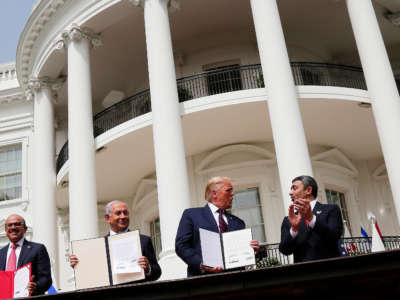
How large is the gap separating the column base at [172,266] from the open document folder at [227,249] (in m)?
6.58

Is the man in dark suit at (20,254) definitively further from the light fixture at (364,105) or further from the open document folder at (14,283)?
the light fixture at (364,105)

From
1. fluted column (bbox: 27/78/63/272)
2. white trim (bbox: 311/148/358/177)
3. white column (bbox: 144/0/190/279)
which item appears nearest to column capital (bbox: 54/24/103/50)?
fluted column (bbox: 27/78/63/272)

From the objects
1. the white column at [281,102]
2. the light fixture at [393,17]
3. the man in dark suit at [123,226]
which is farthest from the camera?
the light fixture at [393,17]

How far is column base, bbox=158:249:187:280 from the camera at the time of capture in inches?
426

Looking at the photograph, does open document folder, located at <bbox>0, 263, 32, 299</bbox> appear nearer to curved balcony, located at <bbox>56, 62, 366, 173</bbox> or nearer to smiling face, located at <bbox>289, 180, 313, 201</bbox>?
smiling face, located at <bbox>289, 180, 313, 201</bbox>

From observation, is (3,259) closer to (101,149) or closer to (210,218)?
(210,218)

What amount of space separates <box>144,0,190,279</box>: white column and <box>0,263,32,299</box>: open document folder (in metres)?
6.27

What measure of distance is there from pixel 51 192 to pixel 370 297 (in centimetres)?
1381

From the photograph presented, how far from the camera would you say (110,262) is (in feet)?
15.2

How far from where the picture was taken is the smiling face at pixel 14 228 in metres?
5.61

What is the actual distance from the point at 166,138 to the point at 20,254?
21.4ft

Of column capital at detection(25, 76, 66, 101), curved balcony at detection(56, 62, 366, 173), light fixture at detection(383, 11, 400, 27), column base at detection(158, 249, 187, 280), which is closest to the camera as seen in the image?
column base at detection(158, 249, 187, 280)

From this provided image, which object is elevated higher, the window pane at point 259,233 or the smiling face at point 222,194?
the window pane at point 259,233

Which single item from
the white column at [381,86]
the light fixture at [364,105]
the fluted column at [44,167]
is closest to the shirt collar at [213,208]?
the white column at [381,86]
